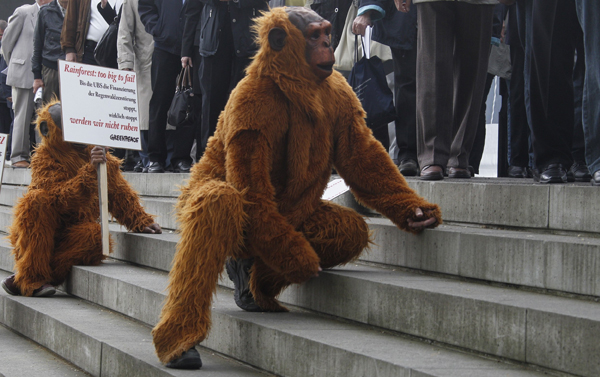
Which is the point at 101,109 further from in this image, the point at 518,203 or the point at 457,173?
the point at 518,203

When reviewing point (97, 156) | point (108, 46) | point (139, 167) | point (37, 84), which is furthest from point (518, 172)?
point (37, 84)

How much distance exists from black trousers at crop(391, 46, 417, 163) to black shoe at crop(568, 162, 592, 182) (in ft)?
4.05

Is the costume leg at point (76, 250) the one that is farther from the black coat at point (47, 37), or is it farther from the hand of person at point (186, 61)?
the black coat at point (47, 37)

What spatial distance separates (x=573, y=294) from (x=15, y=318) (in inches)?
144

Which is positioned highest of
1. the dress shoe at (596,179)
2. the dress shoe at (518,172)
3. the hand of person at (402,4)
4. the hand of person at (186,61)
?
the hand of person at (402,4)

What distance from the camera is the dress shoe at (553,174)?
400 centimetres

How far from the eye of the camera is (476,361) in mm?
2740

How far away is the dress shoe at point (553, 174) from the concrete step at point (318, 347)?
1357mm

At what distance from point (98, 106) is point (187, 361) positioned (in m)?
2.76

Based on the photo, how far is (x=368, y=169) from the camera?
12.0ft

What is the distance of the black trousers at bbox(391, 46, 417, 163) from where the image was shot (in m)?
5.54

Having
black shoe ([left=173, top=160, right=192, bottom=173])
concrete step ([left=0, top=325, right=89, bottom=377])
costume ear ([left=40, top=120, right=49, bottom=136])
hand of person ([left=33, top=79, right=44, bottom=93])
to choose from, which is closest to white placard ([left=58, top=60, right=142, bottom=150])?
costume ear ([left=40, top=120, right=49, bottom=136])

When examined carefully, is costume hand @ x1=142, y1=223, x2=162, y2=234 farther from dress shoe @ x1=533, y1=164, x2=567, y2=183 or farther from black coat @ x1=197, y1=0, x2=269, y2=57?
dress shoe @ x1=533, y1=164, x2=567, y2=183

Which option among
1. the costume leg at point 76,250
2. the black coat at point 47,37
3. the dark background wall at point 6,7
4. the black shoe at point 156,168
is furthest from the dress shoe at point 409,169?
the dark background wall at point 6,7
